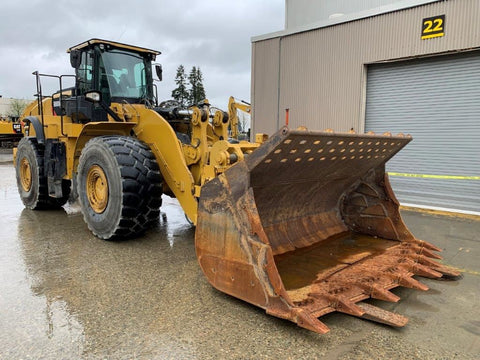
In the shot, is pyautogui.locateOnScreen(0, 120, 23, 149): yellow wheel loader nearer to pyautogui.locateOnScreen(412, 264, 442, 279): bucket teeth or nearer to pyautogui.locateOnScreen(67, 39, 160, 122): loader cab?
pyautogui.locateOnScreen(67, 39, 160, 122): loader cab

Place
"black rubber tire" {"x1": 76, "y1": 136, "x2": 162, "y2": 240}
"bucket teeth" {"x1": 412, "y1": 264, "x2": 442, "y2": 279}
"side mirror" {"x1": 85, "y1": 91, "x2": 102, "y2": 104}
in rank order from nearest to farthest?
"bucket teeth" {"x1": 412, "y1": 264, "x2": 442, "y2": 279} → "black rubber tire" {"x1": 76, "y1": 136, "x2": 162, "y2": 240} → "side mirror" {"x1": 85, "y1": 91, "x2": 102, "y2": 104}

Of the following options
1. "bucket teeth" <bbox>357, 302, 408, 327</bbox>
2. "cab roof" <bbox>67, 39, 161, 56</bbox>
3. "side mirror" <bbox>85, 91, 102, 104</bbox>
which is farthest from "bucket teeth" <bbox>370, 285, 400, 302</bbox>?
"cab roof" <bbox>67, 39, 161, 56</bbox>

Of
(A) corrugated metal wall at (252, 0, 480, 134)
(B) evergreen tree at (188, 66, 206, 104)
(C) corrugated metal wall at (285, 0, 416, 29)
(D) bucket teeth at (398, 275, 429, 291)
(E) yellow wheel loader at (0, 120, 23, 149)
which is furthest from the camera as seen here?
(B) evergreen tree at (188, 66, 206, 104)

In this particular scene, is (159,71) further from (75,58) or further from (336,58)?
(336,58)

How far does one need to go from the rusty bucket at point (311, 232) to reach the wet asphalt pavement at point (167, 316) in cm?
18

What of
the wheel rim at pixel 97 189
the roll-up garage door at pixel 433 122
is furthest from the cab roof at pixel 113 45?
the roll-up garage door at pixel 433 122

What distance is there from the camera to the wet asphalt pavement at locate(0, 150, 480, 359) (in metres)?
2.60

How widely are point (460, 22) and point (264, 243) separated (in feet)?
24.3

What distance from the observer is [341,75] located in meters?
9.62

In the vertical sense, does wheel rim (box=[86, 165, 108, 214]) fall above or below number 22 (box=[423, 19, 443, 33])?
below

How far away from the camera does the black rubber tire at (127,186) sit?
181 inches

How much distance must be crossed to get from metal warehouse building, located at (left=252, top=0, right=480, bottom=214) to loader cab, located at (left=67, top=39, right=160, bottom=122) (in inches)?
205

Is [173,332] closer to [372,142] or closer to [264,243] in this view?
[264,243]

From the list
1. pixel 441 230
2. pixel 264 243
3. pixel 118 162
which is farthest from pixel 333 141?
pixel 441 230
